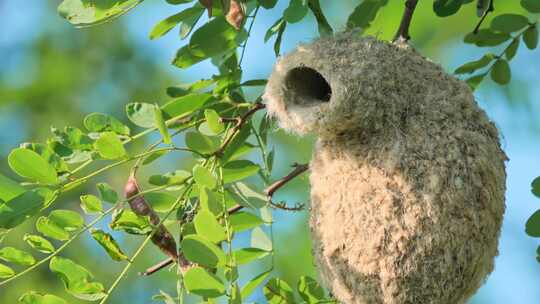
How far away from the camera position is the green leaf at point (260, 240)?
6.47 ft

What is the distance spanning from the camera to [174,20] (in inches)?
76.2

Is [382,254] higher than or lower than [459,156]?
lower

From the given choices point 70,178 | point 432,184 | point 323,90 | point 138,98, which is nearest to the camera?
point 432,184

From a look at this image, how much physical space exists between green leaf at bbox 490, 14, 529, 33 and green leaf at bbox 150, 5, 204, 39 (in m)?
0.80

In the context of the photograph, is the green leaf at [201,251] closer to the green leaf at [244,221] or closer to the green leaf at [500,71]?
the green leaf at [244,221]

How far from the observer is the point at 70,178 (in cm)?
179

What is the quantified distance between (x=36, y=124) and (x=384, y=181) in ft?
18.8

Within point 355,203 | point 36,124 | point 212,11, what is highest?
point 36,124

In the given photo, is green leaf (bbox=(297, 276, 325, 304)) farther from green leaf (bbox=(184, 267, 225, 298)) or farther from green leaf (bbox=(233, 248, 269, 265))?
Answer: green leaf (bbox=(184, 267, 225, 298))

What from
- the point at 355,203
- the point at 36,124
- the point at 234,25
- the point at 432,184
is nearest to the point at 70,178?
the point at 234,25

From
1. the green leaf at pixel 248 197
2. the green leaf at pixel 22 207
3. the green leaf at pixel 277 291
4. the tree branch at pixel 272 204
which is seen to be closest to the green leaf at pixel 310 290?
the green leaf at pixel 277 291

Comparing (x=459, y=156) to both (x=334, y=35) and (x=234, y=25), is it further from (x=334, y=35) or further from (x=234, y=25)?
(x=234, y=25)

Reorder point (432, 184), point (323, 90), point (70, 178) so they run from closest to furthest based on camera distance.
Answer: point (432, 184), point (70, 178), point (323, 90)

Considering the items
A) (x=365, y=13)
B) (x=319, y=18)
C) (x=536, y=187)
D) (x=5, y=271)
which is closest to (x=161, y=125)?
(x=5, y=271)
